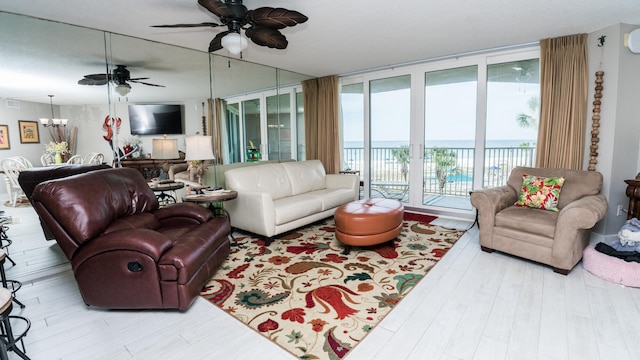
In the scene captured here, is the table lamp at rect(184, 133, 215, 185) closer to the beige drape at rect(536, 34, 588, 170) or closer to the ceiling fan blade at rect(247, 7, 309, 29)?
the ceiling fan blade at rect(247, 7, 309, 29)

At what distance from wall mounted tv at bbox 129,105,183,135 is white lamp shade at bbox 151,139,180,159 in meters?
0.12

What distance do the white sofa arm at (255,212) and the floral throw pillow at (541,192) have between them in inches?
112

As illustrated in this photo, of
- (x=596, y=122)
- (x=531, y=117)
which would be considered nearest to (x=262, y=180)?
(x=531, y=117)

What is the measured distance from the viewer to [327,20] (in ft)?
9.89

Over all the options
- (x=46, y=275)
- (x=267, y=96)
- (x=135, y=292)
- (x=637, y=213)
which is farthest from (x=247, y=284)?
(x=637, y=213)

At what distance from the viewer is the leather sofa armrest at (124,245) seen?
2031 mm

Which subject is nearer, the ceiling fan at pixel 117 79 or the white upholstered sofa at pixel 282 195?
the ceiling fan at pixel 117 79

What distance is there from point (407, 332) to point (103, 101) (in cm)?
371

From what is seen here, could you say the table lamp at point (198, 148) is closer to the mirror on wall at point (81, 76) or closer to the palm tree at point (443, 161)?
the mirror on wall at point (81, 76)

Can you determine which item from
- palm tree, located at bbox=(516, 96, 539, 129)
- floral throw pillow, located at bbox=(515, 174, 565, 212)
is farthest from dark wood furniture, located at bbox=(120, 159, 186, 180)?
palm tree, located at bbox=(516, 96, 539, 129)

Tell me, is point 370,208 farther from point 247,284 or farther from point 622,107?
point 622,107

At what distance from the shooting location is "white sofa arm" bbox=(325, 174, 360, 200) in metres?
4.88

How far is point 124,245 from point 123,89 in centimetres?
218

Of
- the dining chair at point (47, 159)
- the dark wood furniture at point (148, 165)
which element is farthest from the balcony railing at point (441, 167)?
the dining chair at point (47, 159)
